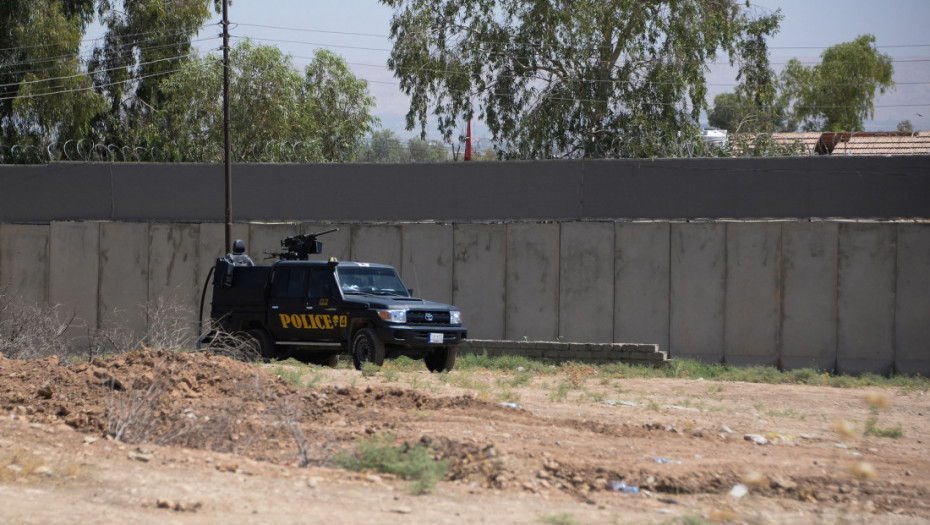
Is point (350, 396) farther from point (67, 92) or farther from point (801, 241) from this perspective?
point (67, 92)

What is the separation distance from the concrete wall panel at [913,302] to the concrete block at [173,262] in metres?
15.7

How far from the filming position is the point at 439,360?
55.0 feet

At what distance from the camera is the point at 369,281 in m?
17.0

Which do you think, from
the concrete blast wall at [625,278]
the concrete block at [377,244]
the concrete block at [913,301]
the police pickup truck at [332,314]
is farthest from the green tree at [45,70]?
the concrete block at [913,301]

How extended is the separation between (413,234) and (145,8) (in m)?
26.5

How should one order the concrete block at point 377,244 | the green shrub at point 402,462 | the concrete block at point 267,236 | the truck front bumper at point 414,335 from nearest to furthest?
the green shrub at point 402,462
the truck front bumper at point 414,335
the concrete block at point 377,244
the concrete block at point 267,236

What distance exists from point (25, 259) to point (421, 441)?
19457 mm

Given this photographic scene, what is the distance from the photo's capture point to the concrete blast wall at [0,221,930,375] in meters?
20.2

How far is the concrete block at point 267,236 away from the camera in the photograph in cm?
2373

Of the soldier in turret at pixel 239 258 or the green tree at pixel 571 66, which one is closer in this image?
the soldier in turret at pixel 239 258

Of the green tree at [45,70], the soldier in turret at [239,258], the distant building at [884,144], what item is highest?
the green tree at [45,70]

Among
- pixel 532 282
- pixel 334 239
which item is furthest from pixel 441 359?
pixel 334 239

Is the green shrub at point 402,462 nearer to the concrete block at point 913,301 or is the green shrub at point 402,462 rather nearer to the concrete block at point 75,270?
the concrete block at point 913,301

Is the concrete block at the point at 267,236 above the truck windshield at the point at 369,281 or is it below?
above
